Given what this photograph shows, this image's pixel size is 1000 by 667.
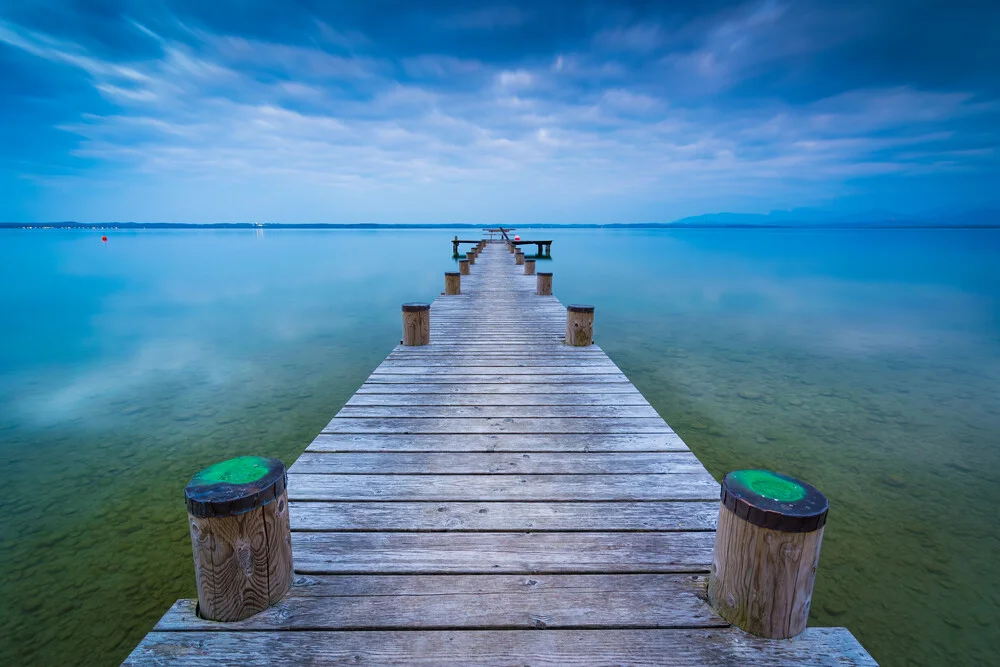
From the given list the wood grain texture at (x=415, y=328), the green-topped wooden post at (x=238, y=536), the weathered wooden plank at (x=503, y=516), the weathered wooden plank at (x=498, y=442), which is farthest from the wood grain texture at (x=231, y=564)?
the wood grain texture at (x=415, y=328)

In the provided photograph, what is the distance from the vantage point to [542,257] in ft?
133

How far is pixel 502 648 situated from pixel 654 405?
6.42 m

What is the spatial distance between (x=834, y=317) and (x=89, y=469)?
20.7 meters

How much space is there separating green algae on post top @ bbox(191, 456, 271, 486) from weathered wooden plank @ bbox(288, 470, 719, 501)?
1073 millimetres

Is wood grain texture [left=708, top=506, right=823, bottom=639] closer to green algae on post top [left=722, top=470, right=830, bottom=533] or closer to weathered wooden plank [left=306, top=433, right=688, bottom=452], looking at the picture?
green algae on post top [left=722, top=470, right=830, bottom=533]

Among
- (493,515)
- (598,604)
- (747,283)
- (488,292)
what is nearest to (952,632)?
(598,604)

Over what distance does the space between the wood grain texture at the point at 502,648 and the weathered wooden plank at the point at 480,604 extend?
0.13 feet

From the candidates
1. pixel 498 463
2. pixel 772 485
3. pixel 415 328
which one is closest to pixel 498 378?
pixel 415 328

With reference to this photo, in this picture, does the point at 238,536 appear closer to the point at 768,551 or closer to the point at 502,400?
the point at 768,551

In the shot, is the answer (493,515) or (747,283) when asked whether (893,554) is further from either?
(747,283)

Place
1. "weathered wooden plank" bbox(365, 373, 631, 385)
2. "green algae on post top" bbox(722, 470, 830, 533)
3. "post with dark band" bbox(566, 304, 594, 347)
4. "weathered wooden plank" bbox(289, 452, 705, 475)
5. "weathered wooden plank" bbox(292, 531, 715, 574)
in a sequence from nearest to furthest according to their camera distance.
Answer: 1. "green algae on post top" bbox(722, 470, 830, 533)
2. "weathered wooden plank" bbox(292, 531, 715, 574)
3. "weathered wooden plank" bbox(289, 452, 705, 475)
4. "weathered wooden plank" bbox(365, 373, 631, 385)
5. "post with dark band" bbox(566, 304, 594, 347)

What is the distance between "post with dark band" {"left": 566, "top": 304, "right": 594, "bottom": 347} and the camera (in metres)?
7.36

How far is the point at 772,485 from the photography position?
2240 millimetres

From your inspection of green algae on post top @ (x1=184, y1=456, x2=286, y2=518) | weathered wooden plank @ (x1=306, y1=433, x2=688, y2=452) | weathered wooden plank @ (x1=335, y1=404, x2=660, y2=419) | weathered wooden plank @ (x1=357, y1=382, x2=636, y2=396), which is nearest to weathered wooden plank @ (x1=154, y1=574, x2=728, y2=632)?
green algae on post top @ (x1=184, y1=456, x2=286, y2=518)
